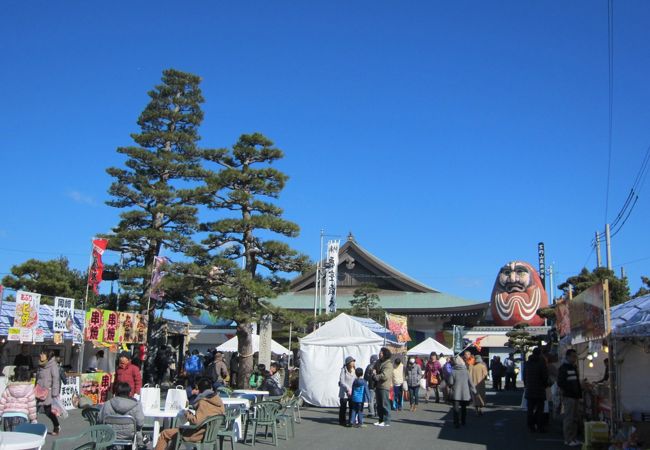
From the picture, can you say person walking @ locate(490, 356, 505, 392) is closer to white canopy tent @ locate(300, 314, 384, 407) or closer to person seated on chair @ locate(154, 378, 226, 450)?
white canopy tent @ locate(300, 314, 384, 407)

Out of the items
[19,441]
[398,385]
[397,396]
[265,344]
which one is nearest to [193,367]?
[265,344]

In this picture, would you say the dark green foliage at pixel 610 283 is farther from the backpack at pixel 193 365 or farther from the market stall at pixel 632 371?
the backpack at pixel 193 365

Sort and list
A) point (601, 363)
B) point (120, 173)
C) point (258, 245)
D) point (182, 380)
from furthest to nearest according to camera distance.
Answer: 1. point (120, 173)
2. point (182, 380)
3. point (258, 245)
4. point (601, 363)

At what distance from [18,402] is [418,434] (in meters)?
6.67

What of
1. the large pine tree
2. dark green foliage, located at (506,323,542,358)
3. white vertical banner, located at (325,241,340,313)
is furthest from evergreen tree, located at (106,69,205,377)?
dark green foliage, located at (506,323,542,358)

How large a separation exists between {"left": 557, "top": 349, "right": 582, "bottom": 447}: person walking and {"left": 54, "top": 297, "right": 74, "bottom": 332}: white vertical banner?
11267 mm

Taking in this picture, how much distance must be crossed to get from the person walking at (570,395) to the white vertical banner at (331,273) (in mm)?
17611

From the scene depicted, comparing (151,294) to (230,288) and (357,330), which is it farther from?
(357,330)

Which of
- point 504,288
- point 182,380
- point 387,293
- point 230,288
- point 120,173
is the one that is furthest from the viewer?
point 504,288

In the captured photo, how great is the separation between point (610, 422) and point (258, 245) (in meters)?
12.3

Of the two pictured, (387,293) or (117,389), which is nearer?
(117,389)

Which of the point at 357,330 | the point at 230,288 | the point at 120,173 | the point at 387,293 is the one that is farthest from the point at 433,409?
the point at 387,293

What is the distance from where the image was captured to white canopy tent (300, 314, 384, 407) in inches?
640

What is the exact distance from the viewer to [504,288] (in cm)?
3731
